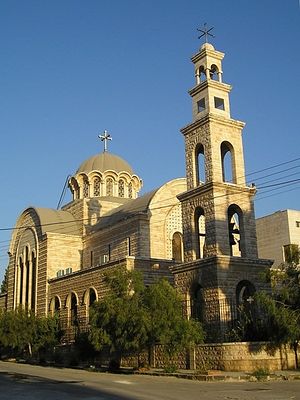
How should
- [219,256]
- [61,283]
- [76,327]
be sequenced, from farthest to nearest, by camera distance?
[61,283] → [76,327] → [219,256]

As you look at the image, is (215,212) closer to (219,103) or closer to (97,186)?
(219,103)

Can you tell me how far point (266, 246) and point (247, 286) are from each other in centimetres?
2294

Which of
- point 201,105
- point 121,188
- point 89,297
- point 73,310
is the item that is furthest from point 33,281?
point 201,105

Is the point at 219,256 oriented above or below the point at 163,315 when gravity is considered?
above

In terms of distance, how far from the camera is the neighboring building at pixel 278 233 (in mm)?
42906

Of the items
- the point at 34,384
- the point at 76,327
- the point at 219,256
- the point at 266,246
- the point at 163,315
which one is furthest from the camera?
the point at 266,246

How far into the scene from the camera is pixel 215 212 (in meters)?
22.4

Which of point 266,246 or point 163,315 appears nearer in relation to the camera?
point 163,315

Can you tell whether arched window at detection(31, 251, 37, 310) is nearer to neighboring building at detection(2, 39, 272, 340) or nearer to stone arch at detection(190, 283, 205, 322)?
neighboring building at detection(2, 39, 272, 340)

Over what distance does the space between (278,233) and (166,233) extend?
Result: 53.2ft

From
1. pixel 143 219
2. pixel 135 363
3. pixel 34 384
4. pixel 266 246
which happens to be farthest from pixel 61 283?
pixel 266 246

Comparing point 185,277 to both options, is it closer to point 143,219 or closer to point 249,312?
point 249,312

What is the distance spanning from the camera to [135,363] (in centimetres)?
2338

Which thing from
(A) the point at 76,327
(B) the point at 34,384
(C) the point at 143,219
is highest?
(C) the point at 143,219
